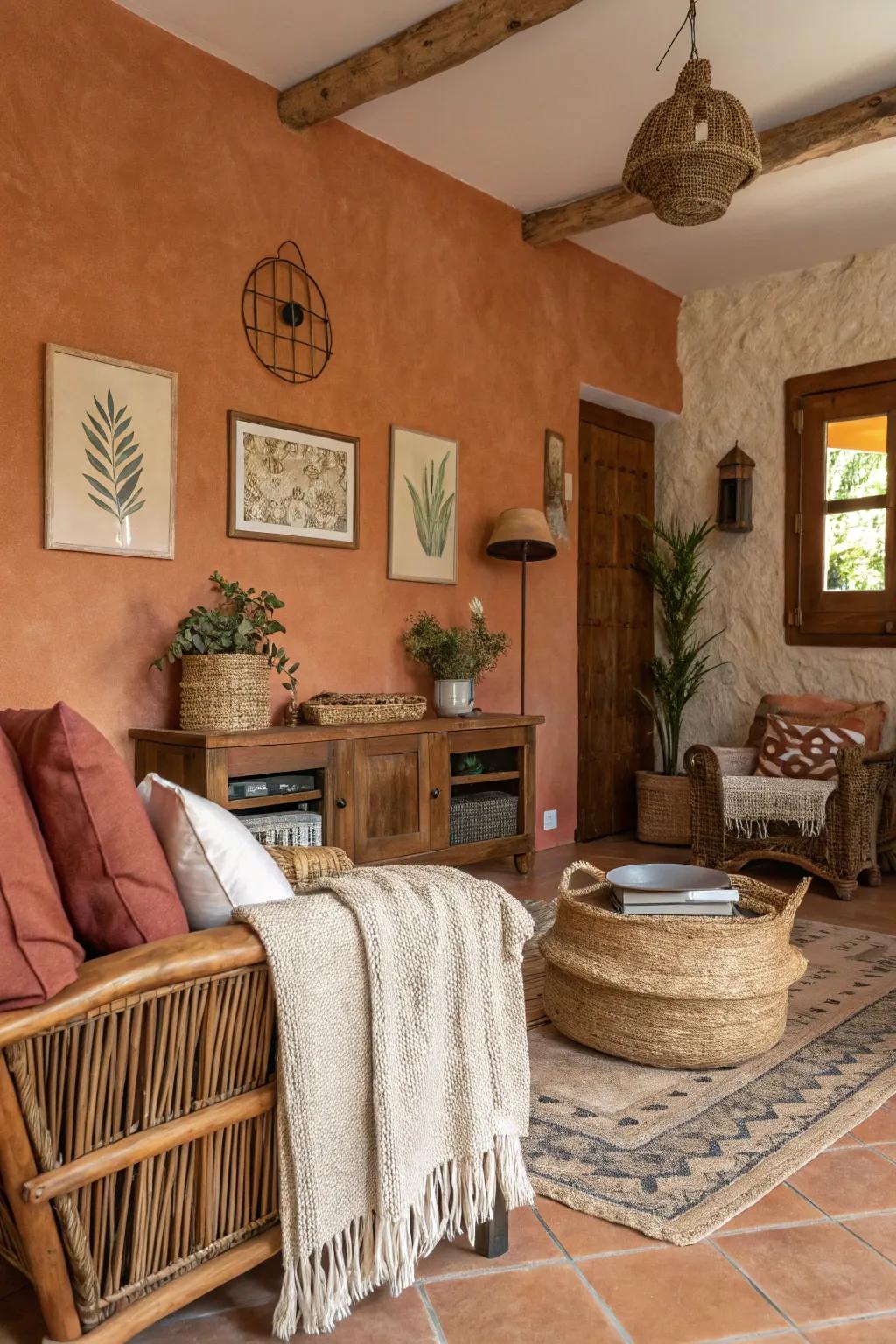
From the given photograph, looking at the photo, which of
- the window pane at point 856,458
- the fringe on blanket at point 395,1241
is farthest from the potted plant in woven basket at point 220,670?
the window pane at point 856,458

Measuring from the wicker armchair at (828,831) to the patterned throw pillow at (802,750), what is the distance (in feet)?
0.67

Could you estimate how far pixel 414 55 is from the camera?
3609 millimetres

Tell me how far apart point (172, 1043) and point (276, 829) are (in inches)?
87.3

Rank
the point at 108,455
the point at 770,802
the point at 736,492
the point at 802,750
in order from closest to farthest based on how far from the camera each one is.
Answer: the point at 108,455
the point at 770,802
the point at 802,750
the point at 736,492

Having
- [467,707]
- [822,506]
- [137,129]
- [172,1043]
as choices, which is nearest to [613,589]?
[822,506]

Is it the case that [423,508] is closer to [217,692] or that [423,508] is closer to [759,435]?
[217,692]

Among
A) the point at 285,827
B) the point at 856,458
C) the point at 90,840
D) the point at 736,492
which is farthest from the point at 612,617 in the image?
the point at 90,840

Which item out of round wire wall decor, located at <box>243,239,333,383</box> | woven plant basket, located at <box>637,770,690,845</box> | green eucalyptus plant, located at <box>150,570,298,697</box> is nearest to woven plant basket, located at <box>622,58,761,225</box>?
round wire wall decor, located at <box>243,239,333,383</box>

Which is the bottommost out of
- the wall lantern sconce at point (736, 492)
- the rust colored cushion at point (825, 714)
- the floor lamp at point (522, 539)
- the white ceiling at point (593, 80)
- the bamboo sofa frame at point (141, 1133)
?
the bamboo sofa frame at point (141, 1133)

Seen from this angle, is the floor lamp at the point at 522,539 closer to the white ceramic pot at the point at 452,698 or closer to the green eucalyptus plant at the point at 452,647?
the green eucalyptus plant at the point at 452,647

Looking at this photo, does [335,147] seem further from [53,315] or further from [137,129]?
[53,315]

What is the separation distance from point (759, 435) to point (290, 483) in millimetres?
3184

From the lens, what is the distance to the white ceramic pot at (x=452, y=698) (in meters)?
A: 4.50

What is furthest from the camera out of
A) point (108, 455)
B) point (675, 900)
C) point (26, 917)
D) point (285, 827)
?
A: point (285, 827)
